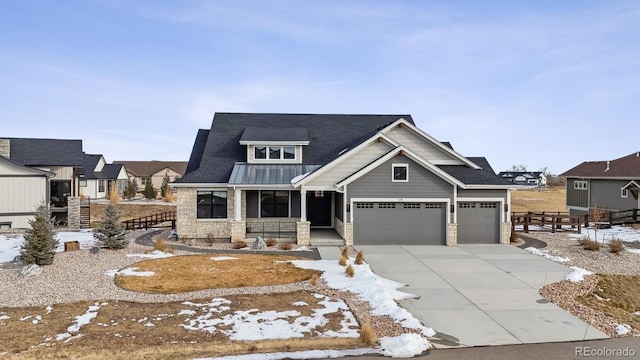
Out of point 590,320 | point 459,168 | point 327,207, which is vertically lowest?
point 590,320

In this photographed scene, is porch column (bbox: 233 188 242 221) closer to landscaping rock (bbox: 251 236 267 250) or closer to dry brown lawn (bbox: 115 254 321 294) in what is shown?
landscaping rock (bbox: 251 236 267 250)

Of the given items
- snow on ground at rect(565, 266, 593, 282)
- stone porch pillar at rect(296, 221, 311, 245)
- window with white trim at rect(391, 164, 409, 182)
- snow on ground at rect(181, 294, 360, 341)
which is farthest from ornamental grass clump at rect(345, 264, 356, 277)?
window with white trim at rect(391, 164, 409, 182)

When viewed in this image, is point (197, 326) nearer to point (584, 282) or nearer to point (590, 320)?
point (590, 320)

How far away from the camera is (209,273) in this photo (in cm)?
1346

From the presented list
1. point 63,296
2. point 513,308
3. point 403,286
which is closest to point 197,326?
point 63,296

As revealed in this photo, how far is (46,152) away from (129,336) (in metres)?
31.4

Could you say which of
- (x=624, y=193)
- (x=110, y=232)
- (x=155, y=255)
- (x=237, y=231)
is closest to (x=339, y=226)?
(x=237, y=231)

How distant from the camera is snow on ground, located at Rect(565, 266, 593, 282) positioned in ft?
42.2

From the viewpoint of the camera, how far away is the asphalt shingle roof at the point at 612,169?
99.1 ft

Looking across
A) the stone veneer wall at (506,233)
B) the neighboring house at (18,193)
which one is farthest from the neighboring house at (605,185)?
the neighboring house at (18,193)

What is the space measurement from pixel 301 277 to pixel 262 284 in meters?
1.38

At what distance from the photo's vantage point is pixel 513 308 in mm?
10102

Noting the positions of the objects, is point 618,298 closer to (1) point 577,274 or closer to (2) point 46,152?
(1) point 577,274

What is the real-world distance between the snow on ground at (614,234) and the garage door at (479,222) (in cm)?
469
